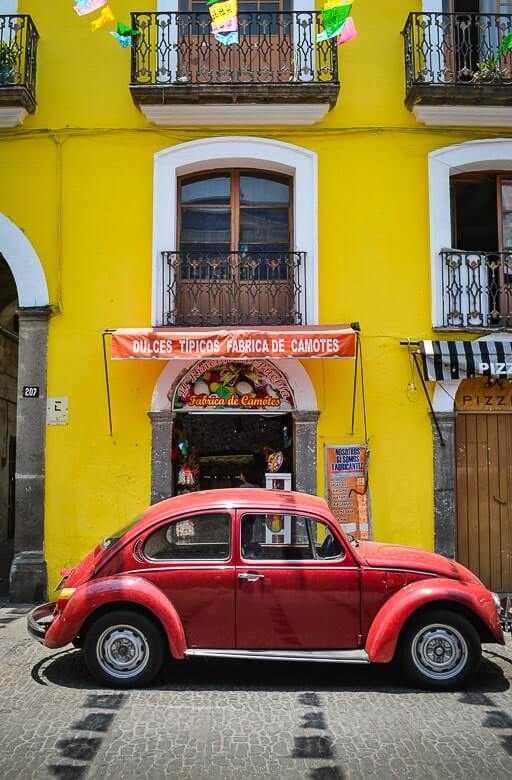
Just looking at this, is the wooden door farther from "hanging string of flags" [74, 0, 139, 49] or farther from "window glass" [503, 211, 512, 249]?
"hanging string of flags" [74, 0, 139, 49]

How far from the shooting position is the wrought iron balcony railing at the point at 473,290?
10.0 m

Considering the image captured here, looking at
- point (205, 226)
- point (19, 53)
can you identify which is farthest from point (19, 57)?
point (205, 226)

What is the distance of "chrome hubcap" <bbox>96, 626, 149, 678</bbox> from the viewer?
6004 millimetres

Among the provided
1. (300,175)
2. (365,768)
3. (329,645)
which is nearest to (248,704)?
(329,645)

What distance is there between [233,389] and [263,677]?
14.6ft

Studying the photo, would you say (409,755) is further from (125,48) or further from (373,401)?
(125,48)

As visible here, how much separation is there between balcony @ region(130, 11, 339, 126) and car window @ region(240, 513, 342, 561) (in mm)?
6270

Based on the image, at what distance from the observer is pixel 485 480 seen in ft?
33.0

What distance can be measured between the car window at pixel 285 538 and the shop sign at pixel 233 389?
146 inches

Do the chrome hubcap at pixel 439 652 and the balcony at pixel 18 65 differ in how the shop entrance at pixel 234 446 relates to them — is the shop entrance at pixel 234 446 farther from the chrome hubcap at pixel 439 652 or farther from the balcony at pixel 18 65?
the balcony at pixel 18 65

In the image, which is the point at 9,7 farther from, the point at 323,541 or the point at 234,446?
the point at 323,541

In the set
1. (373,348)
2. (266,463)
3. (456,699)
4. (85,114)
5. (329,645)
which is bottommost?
(456,699)

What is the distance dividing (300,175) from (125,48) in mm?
3171

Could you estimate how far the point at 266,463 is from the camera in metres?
10.2
